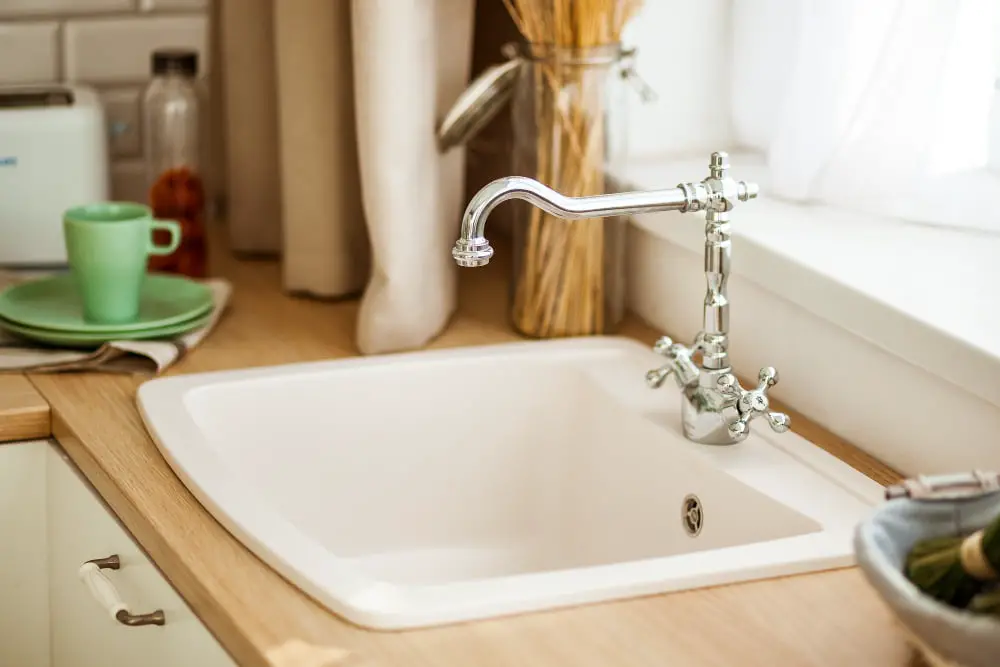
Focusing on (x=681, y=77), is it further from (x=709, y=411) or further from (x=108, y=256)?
(x=108, y=256)

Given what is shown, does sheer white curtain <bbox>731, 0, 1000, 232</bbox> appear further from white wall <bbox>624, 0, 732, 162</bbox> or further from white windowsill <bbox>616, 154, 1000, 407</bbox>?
white wall <bbox>624, 0, 732, 162</bbox>

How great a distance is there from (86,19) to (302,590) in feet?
3.89

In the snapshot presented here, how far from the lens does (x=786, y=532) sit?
3.58 feet

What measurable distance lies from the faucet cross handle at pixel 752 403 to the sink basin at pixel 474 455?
1.4 inches

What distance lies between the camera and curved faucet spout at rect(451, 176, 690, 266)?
1.03 meters

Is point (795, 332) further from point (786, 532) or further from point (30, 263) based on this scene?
point (30, 263)

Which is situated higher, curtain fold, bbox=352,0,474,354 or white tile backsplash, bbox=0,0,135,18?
white tile backsplash, bbox=0,0,135,18

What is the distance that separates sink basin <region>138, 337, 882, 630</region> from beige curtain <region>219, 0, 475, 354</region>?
10 cm

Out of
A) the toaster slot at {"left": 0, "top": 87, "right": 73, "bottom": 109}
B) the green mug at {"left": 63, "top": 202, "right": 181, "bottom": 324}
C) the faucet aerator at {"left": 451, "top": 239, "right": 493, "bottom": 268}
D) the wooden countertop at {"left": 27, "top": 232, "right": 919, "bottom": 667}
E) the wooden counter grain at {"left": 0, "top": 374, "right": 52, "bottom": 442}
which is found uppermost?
the toaster slot at {"left": 0, "top": 87, "right": 73, "bottom": 109}

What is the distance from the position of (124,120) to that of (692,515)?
3.59 ft

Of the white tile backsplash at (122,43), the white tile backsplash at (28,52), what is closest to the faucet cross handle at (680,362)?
the white tile backsplash at (122,43)

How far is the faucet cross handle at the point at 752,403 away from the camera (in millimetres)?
1123

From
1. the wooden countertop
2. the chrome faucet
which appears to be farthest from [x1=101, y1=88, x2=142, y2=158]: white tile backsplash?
the chrome faucet

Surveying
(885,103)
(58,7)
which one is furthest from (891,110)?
(58,7)
